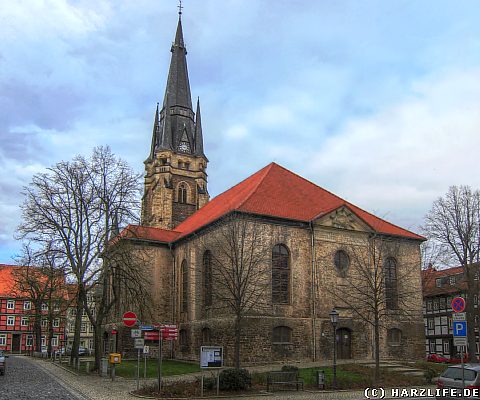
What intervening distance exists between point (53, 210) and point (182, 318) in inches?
561

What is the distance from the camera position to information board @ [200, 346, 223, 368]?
19.5 meters

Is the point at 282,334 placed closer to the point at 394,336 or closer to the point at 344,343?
the point at 344,343

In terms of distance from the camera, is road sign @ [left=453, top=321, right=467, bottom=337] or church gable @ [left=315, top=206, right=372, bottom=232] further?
church gable @ [left=315, top=206, right=372, bottom=232]

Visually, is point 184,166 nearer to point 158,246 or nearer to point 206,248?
point 158,246

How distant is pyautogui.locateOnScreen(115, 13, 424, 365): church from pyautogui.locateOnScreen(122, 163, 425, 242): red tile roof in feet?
0.32

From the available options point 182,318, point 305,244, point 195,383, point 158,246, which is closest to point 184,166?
point 158,246

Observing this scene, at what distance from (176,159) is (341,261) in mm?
28047

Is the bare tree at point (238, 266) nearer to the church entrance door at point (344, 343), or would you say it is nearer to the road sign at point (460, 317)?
the church entrance door at point (344, 343)

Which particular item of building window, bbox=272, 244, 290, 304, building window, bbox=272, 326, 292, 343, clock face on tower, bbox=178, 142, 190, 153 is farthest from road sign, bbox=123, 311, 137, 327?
clock face on tower, bbox=178, 142, 190, 153

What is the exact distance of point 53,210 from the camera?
101 feet

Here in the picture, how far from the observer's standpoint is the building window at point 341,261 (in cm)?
3541

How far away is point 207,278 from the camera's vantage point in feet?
120

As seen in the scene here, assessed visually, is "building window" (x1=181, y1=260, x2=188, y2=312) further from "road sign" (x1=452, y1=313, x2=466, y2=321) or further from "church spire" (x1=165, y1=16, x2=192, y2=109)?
"road sign" (x1=452, y1=313, x2=466, y2=321)

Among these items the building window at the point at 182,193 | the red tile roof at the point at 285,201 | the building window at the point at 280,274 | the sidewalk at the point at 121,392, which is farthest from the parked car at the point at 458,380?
the building window at the point at 182,193
